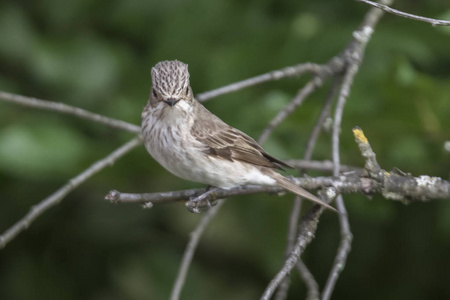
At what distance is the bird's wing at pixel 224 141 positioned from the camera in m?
3.38

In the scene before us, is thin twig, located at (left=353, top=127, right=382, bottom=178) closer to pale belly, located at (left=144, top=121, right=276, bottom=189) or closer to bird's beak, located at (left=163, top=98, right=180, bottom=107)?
pale belly, located at (left=144, top=121, right=276, bottom=189)

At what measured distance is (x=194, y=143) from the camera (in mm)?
3350

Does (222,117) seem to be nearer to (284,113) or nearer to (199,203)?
(284,113)

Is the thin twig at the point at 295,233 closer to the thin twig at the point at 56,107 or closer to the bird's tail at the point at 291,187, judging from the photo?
the bird's tail at the point at 291,187

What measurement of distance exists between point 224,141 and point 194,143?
232mm

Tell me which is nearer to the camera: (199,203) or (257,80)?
(199,203)

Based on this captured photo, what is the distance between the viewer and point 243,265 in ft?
19.2

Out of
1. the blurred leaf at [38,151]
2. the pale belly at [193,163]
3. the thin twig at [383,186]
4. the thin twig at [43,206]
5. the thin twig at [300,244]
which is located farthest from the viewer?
the blurred leaf at [38,151]

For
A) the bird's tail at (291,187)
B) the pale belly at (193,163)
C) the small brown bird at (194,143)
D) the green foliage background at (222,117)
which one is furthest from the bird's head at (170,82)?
the green foliage background at (222,117)

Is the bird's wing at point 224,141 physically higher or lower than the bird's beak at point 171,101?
lower

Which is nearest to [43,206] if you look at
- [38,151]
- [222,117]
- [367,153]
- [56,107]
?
[56,107]

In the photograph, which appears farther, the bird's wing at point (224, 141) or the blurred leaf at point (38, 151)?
the blurred leaf at point (38, 151)

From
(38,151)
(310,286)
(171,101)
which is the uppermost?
(171,101)

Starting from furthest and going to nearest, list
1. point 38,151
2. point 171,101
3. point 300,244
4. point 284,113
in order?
point 38,151 → point 284,113 → point 171,101 → point 300,244
